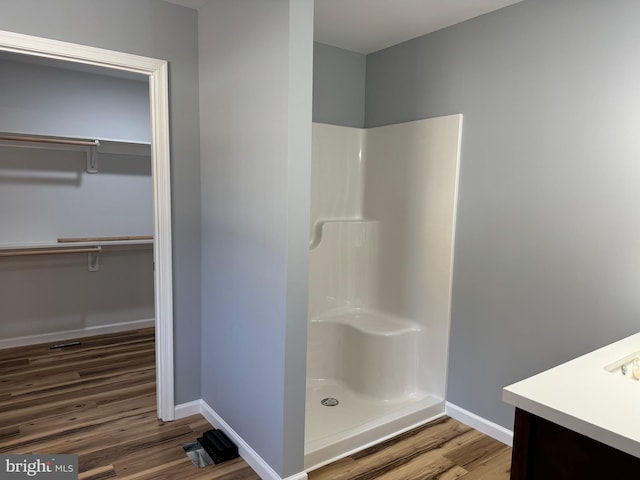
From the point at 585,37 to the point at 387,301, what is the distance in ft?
6.18

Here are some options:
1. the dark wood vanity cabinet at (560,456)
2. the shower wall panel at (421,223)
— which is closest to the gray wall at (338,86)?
the shower wall panel at (421,223)

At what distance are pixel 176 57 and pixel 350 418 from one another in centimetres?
230

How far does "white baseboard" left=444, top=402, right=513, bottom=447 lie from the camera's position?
2.43 metres

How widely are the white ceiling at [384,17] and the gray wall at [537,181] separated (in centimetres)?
10

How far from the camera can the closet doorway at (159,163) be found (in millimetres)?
2121

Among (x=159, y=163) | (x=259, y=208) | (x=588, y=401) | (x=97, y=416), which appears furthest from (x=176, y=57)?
(x=588, y=401)

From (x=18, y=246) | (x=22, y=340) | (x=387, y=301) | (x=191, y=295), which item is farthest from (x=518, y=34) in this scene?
(x=22, y=340)

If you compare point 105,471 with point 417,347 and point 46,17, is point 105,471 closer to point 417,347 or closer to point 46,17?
point 417,347

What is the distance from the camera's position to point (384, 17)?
99.0 inches

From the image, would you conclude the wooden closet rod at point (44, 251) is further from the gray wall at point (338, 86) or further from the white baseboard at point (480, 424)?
the white baseboard at point (480, 424)

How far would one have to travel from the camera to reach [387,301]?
3.06 m

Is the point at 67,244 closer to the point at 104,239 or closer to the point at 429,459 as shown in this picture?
the point at 104,239

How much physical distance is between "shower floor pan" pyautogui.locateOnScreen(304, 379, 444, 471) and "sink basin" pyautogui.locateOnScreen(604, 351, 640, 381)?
1.33 m

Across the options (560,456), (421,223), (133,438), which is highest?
(421,223)
